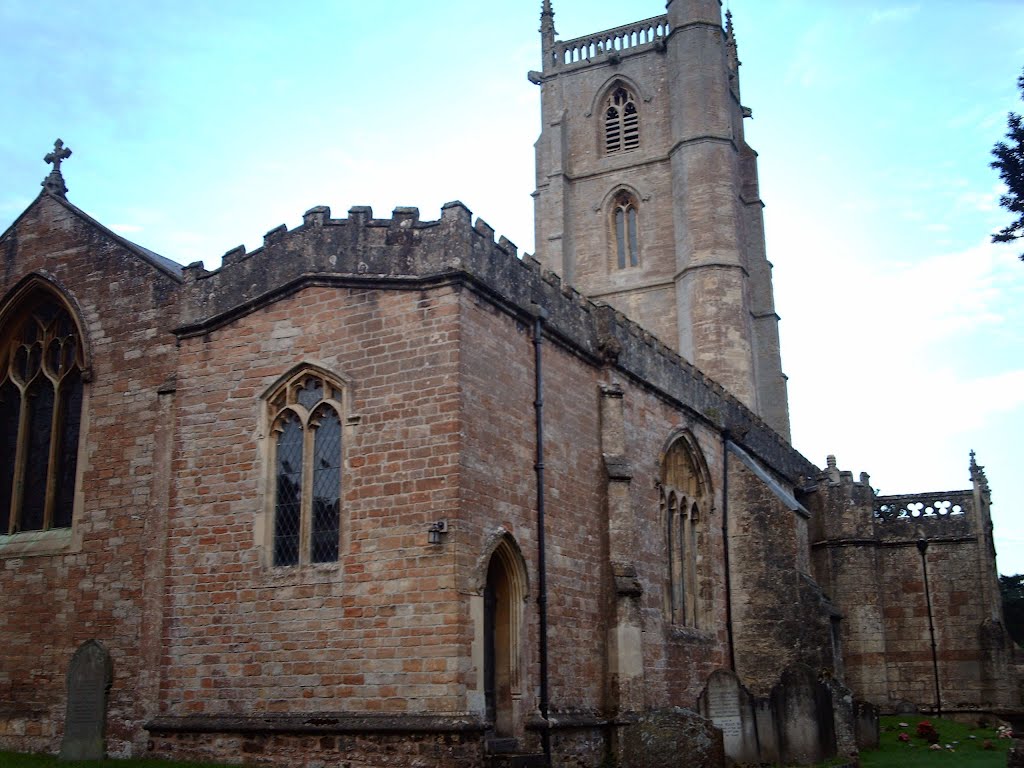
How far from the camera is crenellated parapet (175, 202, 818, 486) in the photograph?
14.9m

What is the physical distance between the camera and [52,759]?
15.3 meters

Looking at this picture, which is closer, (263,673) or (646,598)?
(263,673)

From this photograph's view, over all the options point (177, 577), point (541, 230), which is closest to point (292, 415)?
point (177, 577)

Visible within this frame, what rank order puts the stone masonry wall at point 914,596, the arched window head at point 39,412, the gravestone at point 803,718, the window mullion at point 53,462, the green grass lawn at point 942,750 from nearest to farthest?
the gravestone at point 803,718 < the window mullion at point 53,462 < the arched window head at point 39,412 < the green grass lawn at point 942,750 < the stone masonry wall at point 914,596

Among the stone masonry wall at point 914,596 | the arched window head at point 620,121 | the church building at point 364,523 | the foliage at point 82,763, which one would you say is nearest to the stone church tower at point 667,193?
the arched window head at point 620,121

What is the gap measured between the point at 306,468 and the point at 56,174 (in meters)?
7.95

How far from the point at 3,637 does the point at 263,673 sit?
529 cm

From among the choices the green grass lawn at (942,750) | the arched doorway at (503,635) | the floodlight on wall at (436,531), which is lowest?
the green grass lawn at (942,750)

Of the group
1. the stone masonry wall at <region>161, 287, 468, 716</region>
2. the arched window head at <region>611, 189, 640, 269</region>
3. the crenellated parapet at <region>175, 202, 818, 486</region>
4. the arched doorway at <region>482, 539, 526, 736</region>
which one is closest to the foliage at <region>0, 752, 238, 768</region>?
the stone masonry wall at <region>161, 287, 468, 716</region>

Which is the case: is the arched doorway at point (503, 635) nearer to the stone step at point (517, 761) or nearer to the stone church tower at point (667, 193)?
the stone step at point (517, 761)

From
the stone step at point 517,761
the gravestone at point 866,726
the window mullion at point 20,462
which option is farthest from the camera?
the gravestone at point 866,726

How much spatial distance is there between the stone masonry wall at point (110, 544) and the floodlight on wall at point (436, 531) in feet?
14.5

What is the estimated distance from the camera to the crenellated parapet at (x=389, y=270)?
48.8 ft

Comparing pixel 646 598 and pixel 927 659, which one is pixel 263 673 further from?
pixel 927 659
